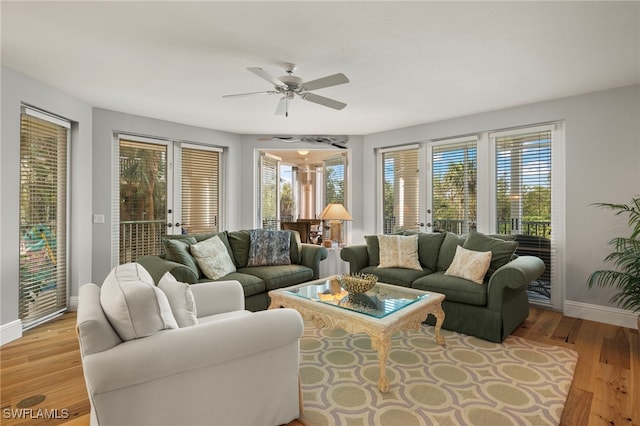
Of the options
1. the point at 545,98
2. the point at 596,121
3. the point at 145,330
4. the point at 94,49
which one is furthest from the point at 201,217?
the point at 596,121

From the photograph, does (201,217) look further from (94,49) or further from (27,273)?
(94,49)

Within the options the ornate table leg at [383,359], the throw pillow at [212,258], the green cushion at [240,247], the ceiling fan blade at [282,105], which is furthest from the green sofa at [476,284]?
the ceiling fan blade at [282,105]

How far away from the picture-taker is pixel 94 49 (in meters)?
2.54

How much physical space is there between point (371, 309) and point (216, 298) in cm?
115

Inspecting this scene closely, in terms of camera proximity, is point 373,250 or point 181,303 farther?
point 373,250

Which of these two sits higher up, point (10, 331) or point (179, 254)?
point (179, 254)

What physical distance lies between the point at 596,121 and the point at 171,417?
4.56 m

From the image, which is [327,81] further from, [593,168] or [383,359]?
[593,168]

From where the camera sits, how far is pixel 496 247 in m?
3.38

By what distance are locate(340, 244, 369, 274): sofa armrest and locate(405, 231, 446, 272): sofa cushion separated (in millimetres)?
688

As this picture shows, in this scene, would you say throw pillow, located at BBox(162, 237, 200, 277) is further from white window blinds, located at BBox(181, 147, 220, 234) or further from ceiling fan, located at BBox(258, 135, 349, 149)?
ceiling fan, located at BBox(258, 135, 349, 149)

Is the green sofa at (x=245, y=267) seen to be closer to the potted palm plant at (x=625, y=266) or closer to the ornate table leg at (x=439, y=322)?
the ornate table leg at (x=439, y=322)

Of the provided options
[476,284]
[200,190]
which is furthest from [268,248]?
[476,284]

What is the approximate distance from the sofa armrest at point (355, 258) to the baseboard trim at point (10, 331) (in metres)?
3.37
